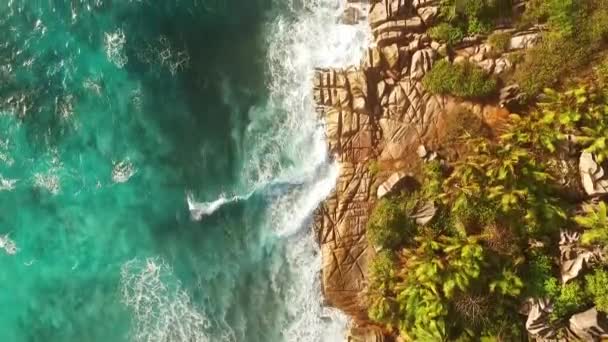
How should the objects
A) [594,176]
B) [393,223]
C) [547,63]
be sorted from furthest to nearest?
[393,223] → [547,63] → [594,176]

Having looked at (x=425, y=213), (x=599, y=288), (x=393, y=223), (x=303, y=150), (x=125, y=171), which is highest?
(x=303, y=150)

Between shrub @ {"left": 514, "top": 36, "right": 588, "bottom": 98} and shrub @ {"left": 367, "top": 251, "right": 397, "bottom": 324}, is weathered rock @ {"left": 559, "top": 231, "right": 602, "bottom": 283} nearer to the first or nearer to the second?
shrub @ {"left": 514, "top": 36, "right": 588, "bottom": 98}

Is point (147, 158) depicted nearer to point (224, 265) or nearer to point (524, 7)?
point (224, 265)

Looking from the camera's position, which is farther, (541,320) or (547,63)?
(547,63)

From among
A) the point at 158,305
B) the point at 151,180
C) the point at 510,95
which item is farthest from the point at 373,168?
the point at 158,305

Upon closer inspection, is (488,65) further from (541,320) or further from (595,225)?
(541,320)

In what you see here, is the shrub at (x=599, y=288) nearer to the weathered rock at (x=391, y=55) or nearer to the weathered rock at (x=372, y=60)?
the weathered rock at (x=391, y=55)
